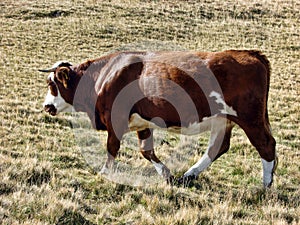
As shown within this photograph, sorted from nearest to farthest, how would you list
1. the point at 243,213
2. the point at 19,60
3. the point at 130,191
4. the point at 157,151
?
the point at 243,213, the point at 130,191, the point at 157,151, the point at 19,60

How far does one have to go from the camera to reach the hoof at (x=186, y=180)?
6.14m

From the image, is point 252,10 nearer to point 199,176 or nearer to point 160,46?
point 160,46

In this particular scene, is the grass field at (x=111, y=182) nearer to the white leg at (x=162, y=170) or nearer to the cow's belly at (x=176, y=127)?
the white leg at (x=162, y=170)

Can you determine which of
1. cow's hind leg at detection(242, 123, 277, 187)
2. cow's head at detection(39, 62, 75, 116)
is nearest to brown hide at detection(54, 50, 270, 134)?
cow's hind leg at detection(242, 123, 277, 187)

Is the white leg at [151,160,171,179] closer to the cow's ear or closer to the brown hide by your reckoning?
the brown hide

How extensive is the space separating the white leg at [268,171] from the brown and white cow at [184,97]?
13 millimetres

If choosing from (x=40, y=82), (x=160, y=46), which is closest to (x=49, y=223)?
(x=40, y=82)

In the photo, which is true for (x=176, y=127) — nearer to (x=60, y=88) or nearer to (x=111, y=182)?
(x=111, y=182)

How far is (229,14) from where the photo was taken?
3388cm

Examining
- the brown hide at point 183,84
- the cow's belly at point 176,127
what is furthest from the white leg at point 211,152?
the brown hide at point 183,84

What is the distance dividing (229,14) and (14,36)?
16.3 m

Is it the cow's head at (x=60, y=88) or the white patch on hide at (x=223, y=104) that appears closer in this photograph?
the white patch on hide at (x=223, y=104)

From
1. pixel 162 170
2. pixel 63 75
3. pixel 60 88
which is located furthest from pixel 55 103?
pixel 162 170

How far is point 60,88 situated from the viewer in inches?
283
